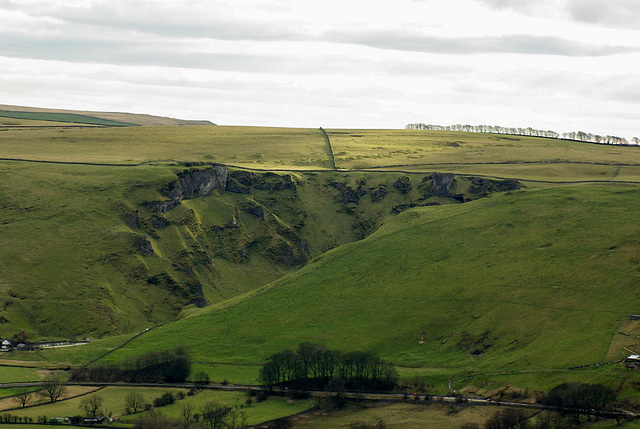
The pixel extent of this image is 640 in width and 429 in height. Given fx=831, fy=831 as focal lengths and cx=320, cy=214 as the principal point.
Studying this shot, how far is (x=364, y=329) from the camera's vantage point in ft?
619

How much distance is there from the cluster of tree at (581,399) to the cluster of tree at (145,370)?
73.0 metres

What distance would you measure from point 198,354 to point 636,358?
9200 centimetres

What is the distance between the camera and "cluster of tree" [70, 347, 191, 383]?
166m

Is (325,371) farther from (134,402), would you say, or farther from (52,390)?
(52,390)

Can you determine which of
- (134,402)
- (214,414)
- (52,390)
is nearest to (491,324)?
(214,414)

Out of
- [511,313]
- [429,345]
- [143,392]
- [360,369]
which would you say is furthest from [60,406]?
[511,313]

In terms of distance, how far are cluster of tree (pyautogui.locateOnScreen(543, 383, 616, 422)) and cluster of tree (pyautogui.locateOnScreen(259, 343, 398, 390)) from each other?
31.9 metres

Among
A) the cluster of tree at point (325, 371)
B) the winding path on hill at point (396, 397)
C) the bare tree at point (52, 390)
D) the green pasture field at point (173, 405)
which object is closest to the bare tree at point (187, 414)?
the green pasture field at point (173, 405)

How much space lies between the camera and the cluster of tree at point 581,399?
12575 centimetres

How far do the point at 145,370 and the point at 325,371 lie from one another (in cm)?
3744

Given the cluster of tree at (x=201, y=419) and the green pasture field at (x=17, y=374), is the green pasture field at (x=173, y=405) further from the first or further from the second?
the green pasture field at (x=17, y=374)

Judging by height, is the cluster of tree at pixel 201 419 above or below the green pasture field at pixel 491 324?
below

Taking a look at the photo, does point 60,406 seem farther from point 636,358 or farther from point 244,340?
point 636,358

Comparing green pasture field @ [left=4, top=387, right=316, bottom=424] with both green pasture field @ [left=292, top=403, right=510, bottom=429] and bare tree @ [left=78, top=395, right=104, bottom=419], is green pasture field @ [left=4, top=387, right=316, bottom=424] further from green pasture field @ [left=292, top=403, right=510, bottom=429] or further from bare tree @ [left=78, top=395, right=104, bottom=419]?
green pasture field @ [left=292, top=403, right=510, bottom=429]
